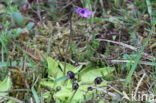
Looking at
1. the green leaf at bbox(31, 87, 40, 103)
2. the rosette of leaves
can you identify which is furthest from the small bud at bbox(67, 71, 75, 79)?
the green leaf at bbox(31, 87, 40, 103)

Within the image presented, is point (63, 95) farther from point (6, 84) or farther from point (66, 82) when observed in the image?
point (6, 84)

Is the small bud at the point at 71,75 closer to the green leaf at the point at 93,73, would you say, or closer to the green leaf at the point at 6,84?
the green leaf at the point at 93,73

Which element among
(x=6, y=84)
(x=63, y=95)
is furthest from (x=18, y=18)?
(x=63, y=95)

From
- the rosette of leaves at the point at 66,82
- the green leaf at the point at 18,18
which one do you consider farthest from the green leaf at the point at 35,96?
the green leaf at the point at 18,18

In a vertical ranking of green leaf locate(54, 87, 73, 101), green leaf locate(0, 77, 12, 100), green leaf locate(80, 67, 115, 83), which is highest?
green leaf locate(0, 77, 12, 100)

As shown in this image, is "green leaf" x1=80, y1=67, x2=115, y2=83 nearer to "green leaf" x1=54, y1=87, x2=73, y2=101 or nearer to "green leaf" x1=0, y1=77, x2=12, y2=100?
"green leaf" x1=54, y1=87, x2=73, y2=101

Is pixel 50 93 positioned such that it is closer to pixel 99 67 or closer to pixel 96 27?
pixel 99 67

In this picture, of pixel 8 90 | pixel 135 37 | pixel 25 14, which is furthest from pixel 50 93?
pixel 25 14

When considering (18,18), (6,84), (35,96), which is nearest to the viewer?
(35,96)
